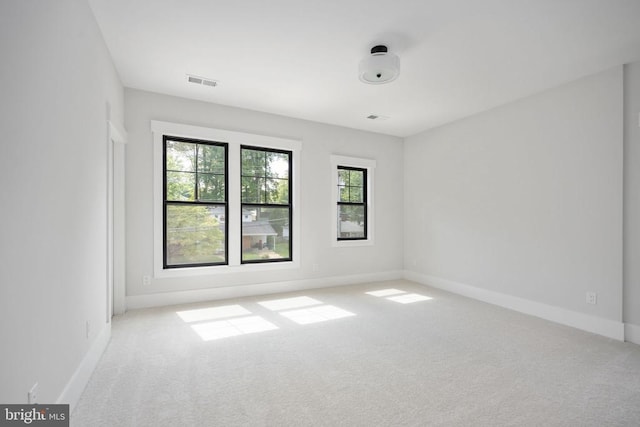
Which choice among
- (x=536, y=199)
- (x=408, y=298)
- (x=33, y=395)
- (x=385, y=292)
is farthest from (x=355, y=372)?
(x=536, y=199)

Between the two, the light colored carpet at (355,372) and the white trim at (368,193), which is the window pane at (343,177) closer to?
the white trim at (368,193)

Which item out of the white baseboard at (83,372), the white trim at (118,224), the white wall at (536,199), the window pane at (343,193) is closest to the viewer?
the white baseboard at (83,372)

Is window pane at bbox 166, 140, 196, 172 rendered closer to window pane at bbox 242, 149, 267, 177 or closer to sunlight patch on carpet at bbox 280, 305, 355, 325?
window pane at bbox 242, 149, 267, 177

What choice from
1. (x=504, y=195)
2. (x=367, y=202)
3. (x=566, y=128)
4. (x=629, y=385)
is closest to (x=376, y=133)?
(x=367, y=202)

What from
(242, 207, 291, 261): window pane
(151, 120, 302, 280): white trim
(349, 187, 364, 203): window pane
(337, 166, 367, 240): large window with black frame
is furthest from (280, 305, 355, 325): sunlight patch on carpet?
(349, 187, 364, 203): window pane

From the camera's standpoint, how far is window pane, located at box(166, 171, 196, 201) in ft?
14.3

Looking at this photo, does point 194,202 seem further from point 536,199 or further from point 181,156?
point 536,199

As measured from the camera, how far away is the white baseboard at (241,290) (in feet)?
13.7

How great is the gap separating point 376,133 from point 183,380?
5.08 m

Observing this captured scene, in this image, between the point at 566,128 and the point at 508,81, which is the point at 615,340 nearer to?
the point at 566,128

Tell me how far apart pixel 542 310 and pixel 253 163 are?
14.5ft

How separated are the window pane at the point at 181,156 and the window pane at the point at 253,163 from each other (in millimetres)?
735

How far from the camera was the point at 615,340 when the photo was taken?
3.25 meters

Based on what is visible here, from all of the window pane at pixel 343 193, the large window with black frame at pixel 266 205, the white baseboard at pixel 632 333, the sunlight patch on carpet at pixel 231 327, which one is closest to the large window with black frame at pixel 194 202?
the large window with black frame at pixel 266 205
